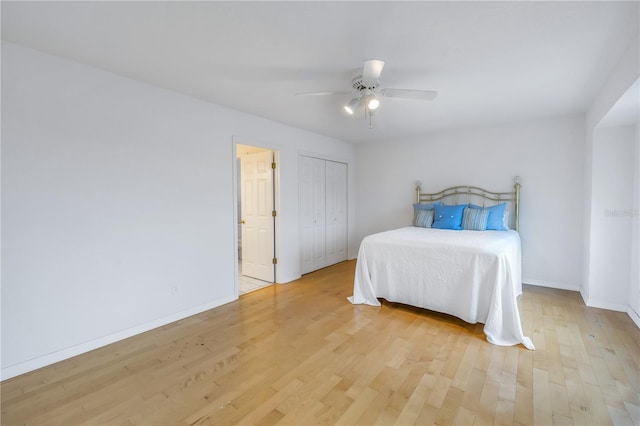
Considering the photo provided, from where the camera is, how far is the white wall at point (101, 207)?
2150mm

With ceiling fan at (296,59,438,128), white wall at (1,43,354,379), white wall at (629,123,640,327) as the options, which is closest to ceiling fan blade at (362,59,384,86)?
ceiling fan at (296,59,438,128)

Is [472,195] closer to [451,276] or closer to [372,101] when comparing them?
[451,276]

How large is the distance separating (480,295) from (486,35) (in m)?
2.22

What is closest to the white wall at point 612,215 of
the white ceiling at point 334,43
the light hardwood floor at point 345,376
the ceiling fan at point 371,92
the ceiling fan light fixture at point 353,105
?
the light hardwood floor at point 345,376

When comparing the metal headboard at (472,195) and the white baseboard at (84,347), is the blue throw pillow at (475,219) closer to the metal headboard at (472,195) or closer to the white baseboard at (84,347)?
the metal headboard at (472,195)

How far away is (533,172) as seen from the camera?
4.20 meters

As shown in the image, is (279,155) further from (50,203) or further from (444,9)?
(444,9)

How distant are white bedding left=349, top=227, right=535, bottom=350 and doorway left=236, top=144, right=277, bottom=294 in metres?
1.51

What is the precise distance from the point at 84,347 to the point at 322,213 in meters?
3.63

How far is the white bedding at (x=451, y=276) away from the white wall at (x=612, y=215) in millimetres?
822

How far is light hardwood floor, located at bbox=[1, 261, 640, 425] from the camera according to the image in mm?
1738

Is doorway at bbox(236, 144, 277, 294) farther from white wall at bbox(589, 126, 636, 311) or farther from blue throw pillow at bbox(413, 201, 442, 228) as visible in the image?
white wall at bbox(589, 126, 636, 311)

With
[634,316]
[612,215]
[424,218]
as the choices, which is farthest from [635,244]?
[424,218]

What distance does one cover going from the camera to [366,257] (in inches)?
140
